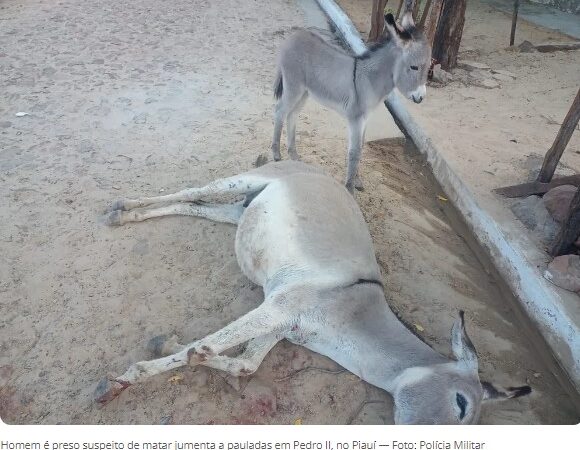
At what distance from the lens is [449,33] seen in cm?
604

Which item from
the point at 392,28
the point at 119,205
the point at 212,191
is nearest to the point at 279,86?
the point at 392,28

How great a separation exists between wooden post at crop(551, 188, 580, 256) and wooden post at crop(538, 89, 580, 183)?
79cm

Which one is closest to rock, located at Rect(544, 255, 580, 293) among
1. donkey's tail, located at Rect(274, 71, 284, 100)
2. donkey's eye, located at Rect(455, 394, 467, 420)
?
donkey's eye, located at Rect(455, 394, 467, 420)

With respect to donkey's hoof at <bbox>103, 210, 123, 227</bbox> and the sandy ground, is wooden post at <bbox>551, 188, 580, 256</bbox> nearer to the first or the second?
the sandy ground

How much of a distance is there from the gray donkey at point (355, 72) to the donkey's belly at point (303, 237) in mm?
959

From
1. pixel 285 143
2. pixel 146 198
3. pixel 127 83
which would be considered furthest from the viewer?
pixel 127 83

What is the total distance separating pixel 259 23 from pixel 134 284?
5402 mm

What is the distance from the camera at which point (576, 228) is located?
317 centimetres

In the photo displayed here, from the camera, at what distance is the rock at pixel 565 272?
10.0 feet

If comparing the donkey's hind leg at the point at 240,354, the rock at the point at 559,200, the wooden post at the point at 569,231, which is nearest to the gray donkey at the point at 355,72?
the rock at the point at 559,200

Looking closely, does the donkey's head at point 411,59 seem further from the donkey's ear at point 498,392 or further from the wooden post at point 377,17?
the wooden post at point 377,17

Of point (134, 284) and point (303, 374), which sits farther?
point (134, 284)
